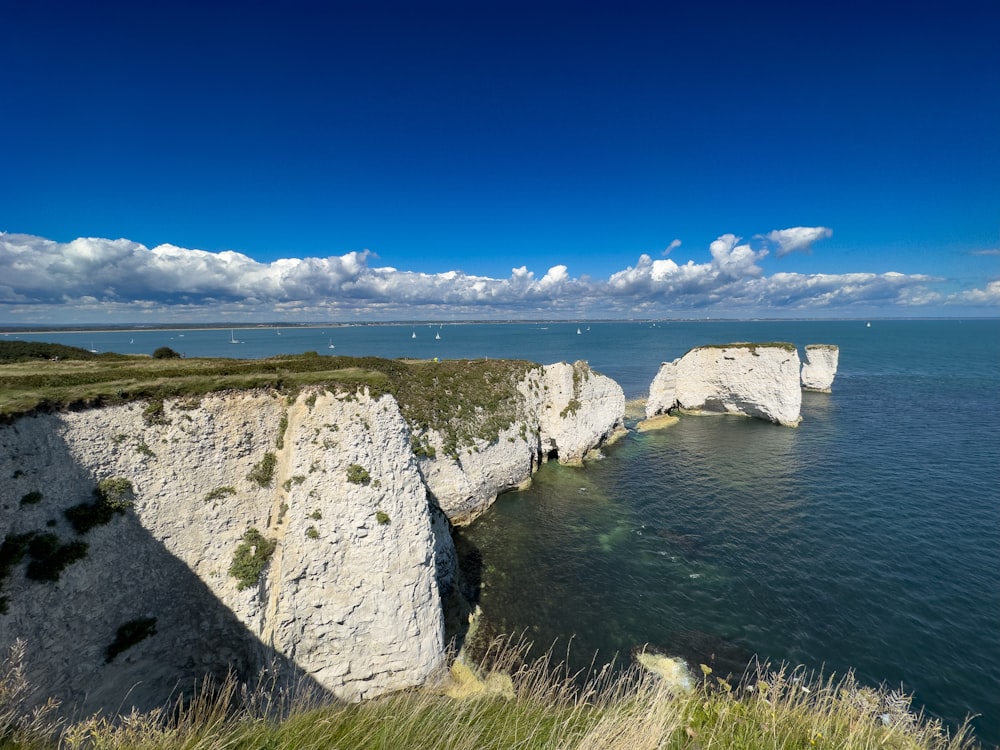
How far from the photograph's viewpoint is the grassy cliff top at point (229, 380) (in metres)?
16.3

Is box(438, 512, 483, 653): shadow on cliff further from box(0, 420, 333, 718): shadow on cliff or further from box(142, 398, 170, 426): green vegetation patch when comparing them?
box(142, 398, 170, 426): green vegetation patch

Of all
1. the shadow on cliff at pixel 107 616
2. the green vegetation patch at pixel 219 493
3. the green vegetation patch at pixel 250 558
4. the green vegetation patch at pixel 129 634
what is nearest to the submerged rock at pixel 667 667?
the shadow on cliff at pixel 107 616

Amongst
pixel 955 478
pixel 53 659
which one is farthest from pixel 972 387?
pixel 53 659

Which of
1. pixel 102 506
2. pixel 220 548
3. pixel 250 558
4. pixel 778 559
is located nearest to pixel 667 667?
pixel 778 559

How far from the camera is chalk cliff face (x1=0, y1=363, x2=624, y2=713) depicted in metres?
14.3

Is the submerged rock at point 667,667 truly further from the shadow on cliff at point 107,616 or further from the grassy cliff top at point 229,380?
the grassy cliff top at point 229,380

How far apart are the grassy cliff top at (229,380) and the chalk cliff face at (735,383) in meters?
35.4

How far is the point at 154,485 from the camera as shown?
658 inches

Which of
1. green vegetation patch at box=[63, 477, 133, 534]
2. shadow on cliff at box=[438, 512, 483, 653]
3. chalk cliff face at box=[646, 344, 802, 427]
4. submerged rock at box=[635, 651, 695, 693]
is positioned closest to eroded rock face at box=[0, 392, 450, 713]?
green vegetation patch at box=[63, 477, 133, 534]

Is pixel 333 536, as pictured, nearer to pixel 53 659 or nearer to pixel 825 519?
pixel 53 659

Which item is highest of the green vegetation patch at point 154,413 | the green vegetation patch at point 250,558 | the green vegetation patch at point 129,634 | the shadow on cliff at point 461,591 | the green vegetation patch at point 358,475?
the green vegetation patch at point 154,413

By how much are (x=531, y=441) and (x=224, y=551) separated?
25.5m

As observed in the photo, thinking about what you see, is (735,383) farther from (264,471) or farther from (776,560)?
(264,471)

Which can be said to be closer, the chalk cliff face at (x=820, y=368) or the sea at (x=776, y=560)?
the sea at (x=776, y=560)
